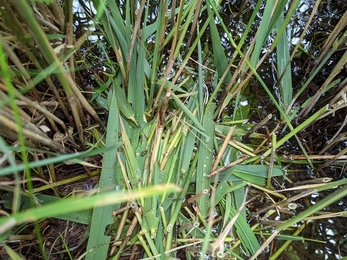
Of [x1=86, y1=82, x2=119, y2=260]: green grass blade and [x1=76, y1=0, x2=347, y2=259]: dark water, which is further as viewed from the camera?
[x1=76, y1=0, x2=347, y2=259]: dark water

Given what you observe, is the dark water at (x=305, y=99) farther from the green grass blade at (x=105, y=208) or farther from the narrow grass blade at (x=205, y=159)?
the green grass blade at (x=105, y=208)

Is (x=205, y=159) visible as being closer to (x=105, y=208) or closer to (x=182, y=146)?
(x=182, y=146)

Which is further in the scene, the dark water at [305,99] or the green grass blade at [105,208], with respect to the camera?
the dark water at [305,99]

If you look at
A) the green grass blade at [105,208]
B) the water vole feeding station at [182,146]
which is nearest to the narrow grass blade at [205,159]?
Answer: the water vole feeding station at [182,146]

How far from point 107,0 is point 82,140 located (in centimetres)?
32

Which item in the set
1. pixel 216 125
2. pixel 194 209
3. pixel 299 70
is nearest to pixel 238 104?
pixel 216 125

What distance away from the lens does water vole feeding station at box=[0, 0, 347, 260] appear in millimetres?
771

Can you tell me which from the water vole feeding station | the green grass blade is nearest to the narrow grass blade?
the water vole feeding station

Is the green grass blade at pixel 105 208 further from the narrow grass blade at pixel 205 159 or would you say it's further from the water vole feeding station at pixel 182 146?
the narrow grass blade at pixel 205 159

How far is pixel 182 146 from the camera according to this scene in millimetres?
853

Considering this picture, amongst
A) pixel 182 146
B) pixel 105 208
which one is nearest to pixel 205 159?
pixel 182 146

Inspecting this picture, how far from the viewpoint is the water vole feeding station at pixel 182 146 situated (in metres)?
0.77

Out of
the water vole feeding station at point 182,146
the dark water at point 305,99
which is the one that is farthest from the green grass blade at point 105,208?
the dark water at point 305,99

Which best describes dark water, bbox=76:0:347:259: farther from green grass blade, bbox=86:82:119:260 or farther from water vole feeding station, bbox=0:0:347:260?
green grass blade, bbox=86:82:119:260
